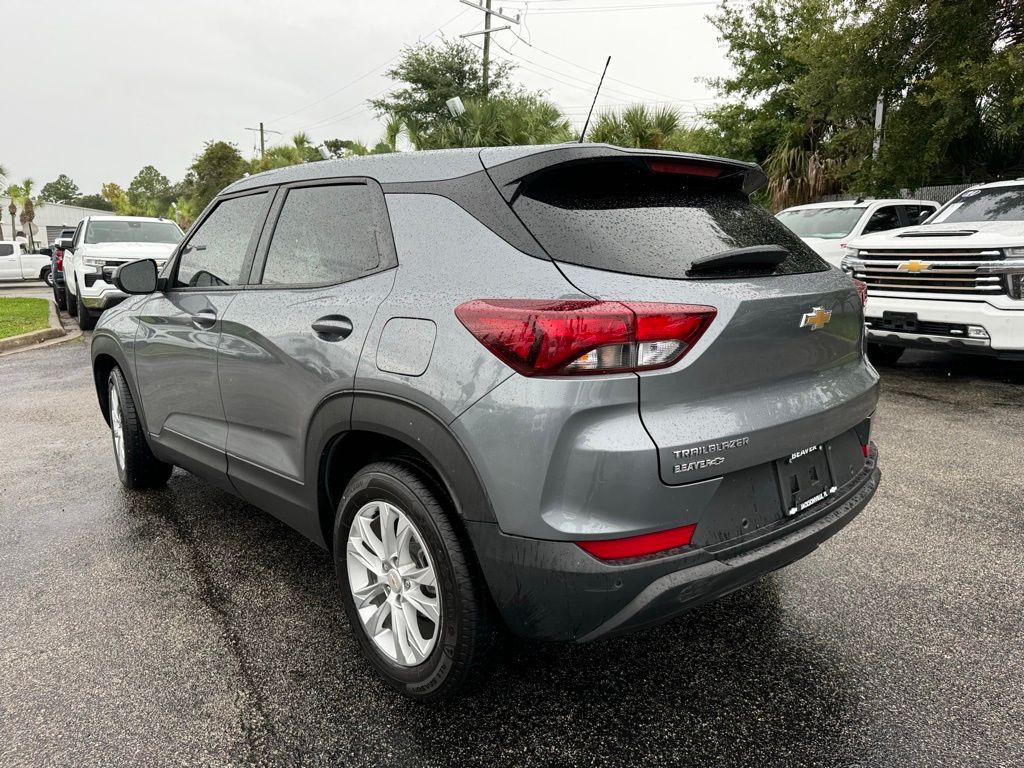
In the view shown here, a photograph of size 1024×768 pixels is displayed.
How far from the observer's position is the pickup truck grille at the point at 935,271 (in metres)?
6.25

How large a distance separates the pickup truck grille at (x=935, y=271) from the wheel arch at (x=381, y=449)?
232 inches

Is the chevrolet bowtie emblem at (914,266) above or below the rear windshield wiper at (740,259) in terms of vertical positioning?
below

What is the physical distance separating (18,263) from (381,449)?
28602 mm

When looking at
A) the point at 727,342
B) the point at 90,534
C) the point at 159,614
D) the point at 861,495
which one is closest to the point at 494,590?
the point at 727,342

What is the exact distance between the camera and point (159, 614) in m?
2.96

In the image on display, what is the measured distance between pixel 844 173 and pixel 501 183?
555 inches

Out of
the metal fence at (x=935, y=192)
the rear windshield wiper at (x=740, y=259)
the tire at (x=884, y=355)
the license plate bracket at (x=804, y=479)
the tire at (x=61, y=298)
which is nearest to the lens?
the rear windshield wiper at (x=740, y=259)

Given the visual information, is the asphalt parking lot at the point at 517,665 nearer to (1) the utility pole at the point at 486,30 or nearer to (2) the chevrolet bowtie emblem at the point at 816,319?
(2) the chevrolet bowtie emblem at the point at 816,319

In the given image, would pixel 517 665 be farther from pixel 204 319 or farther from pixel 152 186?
pixel 152 186

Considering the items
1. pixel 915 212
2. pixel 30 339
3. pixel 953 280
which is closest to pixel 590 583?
pixel 953 280

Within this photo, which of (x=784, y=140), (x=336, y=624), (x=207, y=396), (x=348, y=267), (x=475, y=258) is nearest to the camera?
(x=475, y=258)

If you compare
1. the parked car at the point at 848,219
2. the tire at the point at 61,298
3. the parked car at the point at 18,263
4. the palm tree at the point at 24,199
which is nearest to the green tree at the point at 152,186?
the palm tree at the point at 24,199

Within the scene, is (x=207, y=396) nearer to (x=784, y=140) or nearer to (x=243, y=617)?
(x=243, y=617)

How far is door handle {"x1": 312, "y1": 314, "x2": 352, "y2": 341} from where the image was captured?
7.90 ft
